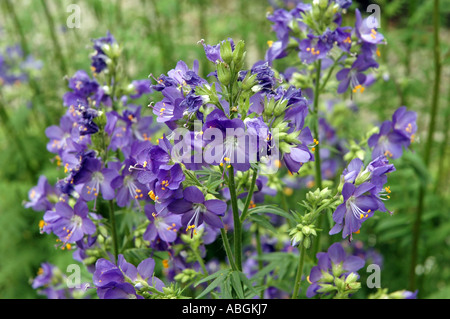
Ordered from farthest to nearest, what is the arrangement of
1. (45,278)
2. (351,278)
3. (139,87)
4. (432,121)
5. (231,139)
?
(432,121)
(45,278)
(139,87)
(351,278)
(231,139)

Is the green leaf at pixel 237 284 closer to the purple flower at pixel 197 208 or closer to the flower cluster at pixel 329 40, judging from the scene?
the purple flower at pixel 197 208

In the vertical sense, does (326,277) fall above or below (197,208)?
below

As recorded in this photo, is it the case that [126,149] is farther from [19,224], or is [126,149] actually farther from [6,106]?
[6,106]

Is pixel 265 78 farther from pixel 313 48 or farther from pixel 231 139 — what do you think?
pixel 313 48

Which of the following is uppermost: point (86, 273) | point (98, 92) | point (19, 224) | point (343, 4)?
point (343, 4)

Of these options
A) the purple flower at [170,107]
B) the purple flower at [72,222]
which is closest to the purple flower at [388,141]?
the purple flower at [170,107]

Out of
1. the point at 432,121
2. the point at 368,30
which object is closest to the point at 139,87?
the point at 368,30

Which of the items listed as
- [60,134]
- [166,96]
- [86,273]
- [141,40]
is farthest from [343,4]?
[141,40]
